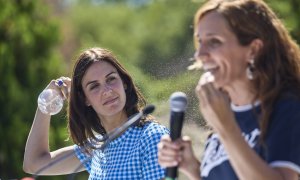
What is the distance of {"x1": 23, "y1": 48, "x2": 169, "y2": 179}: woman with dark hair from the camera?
4027 millimetres

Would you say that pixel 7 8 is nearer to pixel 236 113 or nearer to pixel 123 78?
pixel 123 78

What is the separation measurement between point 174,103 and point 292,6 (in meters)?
3.93

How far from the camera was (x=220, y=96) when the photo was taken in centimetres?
271

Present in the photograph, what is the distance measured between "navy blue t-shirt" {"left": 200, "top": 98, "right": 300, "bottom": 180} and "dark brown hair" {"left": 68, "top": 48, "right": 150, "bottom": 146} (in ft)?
4.05

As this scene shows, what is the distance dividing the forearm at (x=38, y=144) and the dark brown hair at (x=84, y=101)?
256 millimetres

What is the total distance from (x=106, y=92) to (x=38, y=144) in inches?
30.5

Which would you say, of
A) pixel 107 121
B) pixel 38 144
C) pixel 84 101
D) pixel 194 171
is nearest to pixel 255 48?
pixel 194 171

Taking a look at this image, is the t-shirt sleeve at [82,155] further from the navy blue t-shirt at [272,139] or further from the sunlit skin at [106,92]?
the navy blue t-shirt at [272,139]

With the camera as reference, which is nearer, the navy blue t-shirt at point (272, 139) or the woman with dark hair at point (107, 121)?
the navy blue t-shirt at point (272, 139)

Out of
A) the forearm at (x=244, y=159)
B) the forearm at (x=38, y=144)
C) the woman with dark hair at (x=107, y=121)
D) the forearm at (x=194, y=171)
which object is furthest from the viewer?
the forearm at (x=38, y=144)

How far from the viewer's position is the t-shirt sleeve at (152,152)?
3.93m

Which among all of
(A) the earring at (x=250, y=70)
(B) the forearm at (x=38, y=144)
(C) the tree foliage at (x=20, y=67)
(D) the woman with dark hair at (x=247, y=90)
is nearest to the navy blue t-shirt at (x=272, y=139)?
(D) the woman with dark hair at (x=247, y=90)

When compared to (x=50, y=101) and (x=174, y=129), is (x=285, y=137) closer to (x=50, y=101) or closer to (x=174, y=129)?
(x=174, y=129)

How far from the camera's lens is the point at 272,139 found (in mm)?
2801
